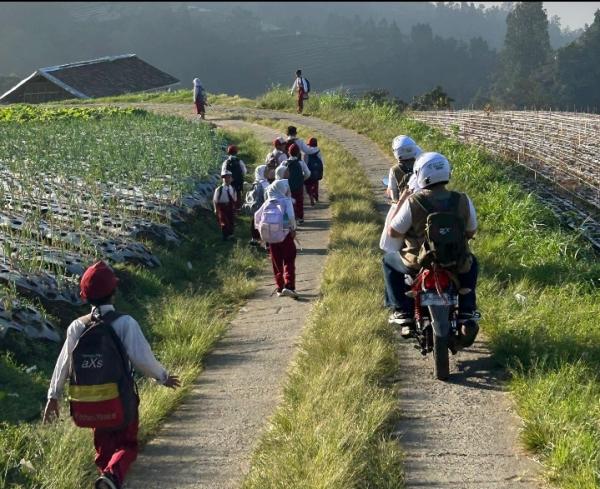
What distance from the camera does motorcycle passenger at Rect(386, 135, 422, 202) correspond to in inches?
317

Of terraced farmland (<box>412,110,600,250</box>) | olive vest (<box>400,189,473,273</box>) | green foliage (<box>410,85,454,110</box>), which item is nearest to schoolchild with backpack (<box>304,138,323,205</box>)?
terraced farmland (<box>412,110,600,250</box>)

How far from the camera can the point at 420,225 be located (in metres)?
5.70

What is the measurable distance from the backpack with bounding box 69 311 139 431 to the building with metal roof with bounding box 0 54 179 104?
35.5 meters

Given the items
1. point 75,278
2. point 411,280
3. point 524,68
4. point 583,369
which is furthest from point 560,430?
point 524,68

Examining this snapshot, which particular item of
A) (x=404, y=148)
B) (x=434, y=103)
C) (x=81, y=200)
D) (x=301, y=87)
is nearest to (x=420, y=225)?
(x=404, y=148)

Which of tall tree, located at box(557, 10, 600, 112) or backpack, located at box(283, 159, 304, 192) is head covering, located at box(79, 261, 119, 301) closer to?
backpack, located at box(283, 159, 304, 192)

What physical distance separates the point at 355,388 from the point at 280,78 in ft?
330

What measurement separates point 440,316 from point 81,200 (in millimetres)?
7688

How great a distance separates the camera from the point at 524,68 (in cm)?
8750

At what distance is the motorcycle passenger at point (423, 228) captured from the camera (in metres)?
5.54

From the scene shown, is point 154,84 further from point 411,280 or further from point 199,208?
point 411,280

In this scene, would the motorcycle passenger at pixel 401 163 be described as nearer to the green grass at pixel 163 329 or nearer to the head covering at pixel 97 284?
the green grass at pixel 163 329

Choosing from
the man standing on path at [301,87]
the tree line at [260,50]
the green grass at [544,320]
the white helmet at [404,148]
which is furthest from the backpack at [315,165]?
the tree line at [260,50]

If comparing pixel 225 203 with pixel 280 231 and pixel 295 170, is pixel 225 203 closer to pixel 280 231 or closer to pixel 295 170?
pixel 295 170
